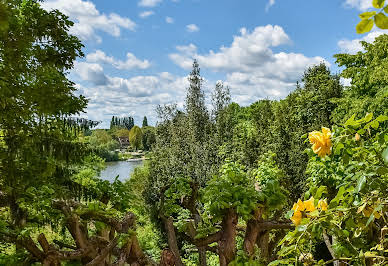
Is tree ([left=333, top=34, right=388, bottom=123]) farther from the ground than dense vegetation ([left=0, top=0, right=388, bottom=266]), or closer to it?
farther from the ground

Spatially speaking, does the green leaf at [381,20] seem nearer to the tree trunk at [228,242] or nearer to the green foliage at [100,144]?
the tree trunk at [228,242]

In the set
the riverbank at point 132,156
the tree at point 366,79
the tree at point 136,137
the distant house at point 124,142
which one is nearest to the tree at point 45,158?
the tree at point 366,79

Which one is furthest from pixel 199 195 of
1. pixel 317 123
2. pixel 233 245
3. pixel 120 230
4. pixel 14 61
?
pixel 317 123

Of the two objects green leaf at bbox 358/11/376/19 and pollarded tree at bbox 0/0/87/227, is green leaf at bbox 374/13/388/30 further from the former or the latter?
pollarded tree at bbox 0/0/87/227

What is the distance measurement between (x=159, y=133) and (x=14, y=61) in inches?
574

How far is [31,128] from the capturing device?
5223mm

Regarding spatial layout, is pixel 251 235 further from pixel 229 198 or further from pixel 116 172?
pixel 116 172

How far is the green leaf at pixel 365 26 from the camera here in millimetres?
628

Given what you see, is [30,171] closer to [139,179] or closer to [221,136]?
[221,136]

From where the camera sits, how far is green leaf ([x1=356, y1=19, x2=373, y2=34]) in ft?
2.06

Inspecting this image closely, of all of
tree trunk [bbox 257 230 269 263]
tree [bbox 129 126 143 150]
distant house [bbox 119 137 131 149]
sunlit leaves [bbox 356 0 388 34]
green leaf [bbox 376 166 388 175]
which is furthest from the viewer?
distant house [bbox 119 137 131 149]

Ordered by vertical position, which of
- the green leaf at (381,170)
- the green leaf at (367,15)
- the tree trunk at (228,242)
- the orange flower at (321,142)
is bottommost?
the tree trunk at (228,242)

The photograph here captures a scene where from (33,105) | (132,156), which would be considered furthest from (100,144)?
(132,156)

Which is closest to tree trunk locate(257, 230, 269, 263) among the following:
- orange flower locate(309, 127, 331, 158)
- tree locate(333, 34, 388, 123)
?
orange flower locate(309, 127, 331, 158)
